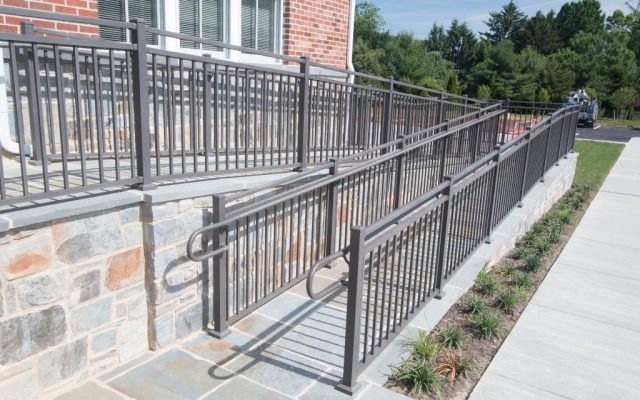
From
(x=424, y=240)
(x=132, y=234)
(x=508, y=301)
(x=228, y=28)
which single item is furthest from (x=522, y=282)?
(x=228, y=28)

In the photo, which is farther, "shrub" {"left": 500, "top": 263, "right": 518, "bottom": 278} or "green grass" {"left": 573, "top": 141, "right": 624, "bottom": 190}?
"green grass" {"left": 573, "top": 141, "right": 624, "bottom": 190}

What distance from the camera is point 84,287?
294cm

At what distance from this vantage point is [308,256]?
4699 millimetres

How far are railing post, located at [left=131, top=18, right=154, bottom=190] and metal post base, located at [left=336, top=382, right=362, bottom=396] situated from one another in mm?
1687

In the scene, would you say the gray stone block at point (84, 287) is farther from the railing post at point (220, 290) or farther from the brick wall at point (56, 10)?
the brick wall at point (56, 10)

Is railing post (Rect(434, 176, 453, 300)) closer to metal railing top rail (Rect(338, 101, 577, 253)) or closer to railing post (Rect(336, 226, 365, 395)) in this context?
metal railing top rail (Rect(338, 101, 577, 253))

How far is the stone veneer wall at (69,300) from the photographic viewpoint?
103 inches

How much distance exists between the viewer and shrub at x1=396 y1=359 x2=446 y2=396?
3.00 metres

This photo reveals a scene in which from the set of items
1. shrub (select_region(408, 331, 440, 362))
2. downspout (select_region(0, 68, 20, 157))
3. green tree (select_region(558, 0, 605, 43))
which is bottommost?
shrub (select_region(408, 331, 440, 362))

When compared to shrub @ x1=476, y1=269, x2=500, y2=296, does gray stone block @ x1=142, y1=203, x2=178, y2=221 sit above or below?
above

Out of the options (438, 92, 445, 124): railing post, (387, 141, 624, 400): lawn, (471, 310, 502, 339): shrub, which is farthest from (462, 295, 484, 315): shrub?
(438, 92, 445, 124): railing post

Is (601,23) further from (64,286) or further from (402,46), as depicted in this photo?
(64,286)

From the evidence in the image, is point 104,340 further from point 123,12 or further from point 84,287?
point 123,12

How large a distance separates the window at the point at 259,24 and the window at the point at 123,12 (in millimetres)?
1343
